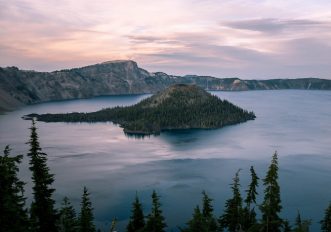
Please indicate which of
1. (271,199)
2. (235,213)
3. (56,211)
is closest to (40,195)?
(56,211)

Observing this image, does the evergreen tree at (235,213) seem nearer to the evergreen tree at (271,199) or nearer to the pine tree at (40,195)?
the evergreen tree at (271,199)

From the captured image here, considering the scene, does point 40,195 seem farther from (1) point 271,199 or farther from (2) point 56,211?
(1) point 271,199

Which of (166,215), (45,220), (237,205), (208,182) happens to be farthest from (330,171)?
(45,220)

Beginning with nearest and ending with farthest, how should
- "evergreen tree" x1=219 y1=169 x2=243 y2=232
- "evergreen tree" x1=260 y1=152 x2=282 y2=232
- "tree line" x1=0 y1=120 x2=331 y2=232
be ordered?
"tree line" x1=0 y1=120 x2=331 y2=232
"evergreen tree" x1=260 y1=152 x2=282 y2=232
"evergreen tree" x1=219 y1=169 x2=243 y2=232

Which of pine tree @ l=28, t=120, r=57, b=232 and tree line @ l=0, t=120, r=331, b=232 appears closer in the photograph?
tree line @ l=0, t=120, r=331, b=232

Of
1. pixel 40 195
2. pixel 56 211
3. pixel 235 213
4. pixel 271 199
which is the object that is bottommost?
pixel 235 213

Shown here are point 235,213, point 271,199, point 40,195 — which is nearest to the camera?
point 40,195

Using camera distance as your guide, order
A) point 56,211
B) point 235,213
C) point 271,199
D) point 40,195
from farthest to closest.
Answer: point 235,213, point 56,211, point 271,199, point 40,195

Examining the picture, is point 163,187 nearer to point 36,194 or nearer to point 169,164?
point 169,164

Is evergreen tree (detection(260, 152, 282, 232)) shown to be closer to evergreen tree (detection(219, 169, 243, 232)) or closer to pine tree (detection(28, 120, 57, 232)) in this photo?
evergreen tree (detection(219, 169, 243, 232))

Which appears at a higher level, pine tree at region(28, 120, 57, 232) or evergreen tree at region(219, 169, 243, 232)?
pine tree at region(28, 120, 57, 232)

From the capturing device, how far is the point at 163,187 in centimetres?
14775

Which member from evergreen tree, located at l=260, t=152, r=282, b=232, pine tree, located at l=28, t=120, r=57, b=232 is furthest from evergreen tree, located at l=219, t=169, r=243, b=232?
pine tree, located at l=28, t=120, r=57, b=232

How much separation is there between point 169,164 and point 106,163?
32.4 metres
